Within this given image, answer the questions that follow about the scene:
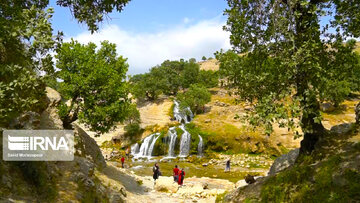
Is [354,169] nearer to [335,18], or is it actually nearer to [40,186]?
[335,18]

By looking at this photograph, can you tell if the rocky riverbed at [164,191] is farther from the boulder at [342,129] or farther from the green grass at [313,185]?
the boulder at [342,129]

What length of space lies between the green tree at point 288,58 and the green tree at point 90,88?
425 inches

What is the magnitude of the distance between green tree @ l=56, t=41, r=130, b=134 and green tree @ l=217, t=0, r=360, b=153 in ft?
35.4

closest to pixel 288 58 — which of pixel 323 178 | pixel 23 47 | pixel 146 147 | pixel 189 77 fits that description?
pixel 323 178

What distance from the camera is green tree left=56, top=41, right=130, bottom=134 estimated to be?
18.1m

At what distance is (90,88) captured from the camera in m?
18.6

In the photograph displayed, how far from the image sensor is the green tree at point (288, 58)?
8157 millimetres

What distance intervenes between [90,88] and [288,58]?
1464 cm

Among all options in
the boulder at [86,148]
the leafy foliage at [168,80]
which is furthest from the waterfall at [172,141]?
the leafy foliage at [168,80]

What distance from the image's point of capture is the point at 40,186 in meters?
10.2

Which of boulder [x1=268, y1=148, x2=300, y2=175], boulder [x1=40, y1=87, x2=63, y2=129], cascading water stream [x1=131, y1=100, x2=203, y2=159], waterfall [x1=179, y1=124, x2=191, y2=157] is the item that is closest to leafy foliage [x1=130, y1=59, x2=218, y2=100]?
cascading water stream [x1=131, y1=100, x2=203, y2=159]

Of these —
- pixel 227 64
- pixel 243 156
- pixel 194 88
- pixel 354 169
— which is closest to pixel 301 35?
pixel 227 64

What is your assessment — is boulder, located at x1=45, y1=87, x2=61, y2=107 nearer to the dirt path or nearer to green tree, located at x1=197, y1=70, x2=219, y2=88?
the dirt path

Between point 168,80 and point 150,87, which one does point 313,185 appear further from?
point 168,80
